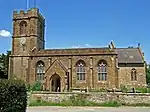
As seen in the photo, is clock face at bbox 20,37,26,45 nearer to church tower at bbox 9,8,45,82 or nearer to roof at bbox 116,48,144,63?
church tower at bbox 9,8,45,82

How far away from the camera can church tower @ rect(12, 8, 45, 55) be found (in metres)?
48.0

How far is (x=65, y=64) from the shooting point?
45062mm

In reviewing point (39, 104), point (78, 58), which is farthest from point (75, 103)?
point (78, 58)

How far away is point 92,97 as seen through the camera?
30656 millimetres

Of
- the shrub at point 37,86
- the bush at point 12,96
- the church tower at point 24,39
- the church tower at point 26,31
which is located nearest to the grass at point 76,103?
the shrub at point 37,86

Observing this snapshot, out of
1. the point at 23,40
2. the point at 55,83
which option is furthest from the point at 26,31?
the point at 55,83

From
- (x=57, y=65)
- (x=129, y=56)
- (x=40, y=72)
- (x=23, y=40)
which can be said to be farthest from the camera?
(x=129, y=56)

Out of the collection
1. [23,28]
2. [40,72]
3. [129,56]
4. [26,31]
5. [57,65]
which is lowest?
[40,72]

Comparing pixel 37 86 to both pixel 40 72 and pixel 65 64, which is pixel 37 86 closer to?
pixel 40 72

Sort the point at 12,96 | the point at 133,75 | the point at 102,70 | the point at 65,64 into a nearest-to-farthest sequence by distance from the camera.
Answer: the point at 12,96 → the point at 102,70 → the point at 65,64 → the point at 133,75

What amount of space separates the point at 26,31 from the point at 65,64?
11269 mm

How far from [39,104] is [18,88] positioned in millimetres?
17073

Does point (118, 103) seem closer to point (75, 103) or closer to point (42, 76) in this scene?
point (75, 103)

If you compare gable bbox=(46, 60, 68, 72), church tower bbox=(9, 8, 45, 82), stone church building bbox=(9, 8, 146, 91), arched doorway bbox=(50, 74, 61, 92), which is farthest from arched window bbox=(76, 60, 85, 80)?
church tower bbox=(9, 8, 45, 82)
